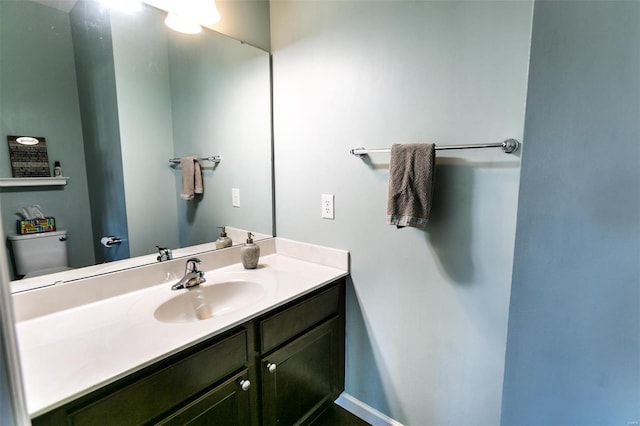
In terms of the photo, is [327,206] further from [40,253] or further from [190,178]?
[40,253]

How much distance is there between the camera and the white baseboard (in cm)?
153

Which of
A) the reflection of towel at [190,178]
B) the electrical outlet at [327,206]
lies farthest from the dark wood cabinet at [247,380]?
the reflection of towel at [190,178]

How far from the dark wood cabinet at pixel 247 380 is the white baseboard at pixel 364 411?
0.08m

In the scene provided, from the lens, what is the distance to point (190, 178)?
1.56m

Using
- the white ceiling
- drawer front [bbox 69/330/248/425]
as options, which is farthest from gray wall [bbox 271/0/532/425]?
the white ceiling

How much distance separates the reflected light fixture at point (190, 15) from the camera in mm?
1407

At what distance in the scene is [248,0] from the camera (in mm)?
1641

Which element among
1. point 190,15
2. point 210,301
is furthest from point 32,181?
point 190,15

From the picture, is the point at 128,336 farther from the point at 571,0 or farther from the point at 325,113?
the point at 571,0

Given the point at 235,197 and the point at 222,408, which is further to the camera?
the point at 235,197

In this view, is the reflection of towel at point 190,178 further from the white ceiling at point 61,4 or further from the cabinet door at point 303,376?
the cabinet door at point 303,376

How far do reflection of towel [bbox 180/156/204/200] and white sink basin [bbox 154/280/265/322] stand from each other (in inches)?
19.1

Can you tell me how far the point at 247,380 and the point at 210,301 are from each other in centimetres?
42

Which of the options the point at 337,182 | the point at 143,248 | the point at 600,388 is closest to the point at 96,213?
the point at 143,248
